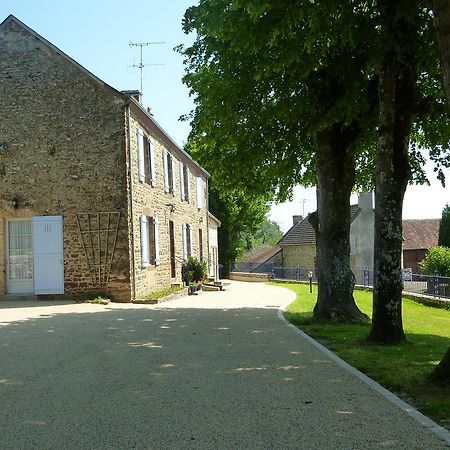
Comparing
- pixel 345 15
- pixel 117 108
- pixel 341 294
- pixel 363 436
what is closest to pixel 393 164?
pixel 345 15

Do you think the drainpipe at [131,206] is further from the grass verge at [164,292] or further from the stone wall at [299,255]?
the stone wall at [299,255]

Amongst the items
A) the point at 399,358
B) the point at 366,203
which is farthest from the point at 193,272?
the point at 366,203

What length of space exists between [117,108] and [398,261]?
1069 cm

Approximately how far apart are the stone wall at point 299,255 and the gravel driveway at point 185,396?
120 feet

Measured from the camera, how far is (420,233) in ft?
185

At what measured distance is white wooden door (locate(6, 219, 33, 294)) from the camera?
17.4m

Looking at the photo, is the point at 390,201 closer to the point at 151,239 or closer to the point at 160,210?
the point at 151,239

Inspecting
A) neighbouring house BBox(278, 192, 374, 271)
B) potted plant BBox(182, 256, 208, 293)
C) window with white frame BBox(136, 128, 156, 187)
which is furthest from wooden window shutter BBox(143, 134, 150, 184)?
neighbouring house BBox(278, 192, 374, 271)

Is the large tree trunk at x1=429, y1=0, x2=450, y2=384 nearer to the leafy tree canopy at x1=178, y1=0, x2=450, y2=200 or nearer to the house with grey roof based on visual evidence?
the leafy tree canopy at x1=178, y1=0, x2=450, y2=200

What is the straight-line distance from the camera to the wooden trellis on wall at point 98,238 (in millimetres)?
16906

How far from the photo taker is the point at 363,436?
4.38 m

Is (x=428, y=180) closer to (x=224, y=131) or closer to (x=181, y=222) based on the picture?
(x=224, y=131)

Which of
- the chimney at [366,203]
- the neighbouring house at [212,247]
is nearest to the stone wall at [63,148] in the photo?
the neighbouring house at [212,247]

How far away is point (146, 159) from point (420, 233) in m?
43.0
